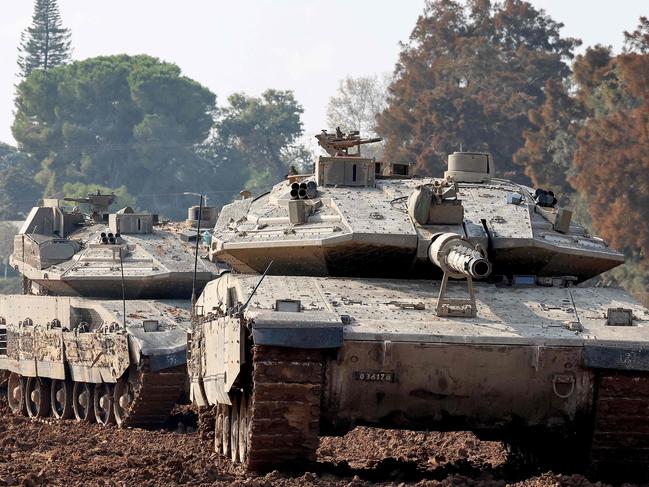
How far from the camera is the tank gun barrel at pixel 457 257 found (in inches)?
533

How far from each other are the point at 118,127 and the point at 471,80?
2609 centimetres

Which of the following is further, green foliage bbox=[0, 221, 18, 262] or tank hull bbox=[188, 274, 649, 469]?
green foliage bbox=[0, 221, 18, 262]

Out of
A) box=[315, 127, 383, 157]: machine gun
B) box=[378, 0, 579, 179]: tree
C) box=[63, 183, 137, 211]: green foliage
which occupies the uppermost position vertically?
box=[378, 0, 579, 179]: tree

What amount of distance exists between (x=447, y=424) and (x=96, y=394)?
926 centimetres

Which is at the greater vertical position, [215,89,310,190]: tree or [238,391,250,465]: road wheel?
[215,89,310,190]: tree

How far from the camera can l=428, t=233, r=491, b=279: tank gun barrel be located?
533 inches

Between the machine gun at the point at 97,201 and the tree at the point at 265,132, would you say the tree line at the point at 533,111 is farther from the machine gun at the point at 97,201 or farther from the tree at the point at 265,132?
the machine gun at the point at 97,201

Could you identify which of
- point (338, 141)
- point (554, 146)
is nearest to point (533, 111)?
point (554, 146)

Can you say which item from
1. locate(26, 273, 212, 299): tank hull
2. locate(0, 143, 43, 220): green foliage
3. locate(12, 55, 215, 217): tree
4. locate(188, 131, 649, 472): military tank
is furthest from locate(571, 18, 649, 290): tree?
locate(0, 143, 43, 220): green foliage

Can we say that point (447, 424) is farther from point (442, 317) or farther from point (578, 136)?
point (578, 136)

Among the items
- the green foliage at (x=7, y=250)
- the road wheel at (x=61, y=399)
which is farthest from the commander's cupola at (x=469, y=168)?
the green foliage at (x=7, y=250)

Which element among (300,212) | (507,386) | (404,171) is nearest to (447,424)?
(507,386)

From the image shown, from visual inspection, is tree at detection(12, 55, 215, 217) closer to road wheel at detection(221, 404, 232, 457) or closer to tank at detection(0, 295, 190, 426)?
tank at detection(0, 295, 190, 426)

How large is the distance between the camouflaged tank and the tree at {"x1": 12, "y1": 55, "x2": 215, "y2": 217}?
5375 centimetres
